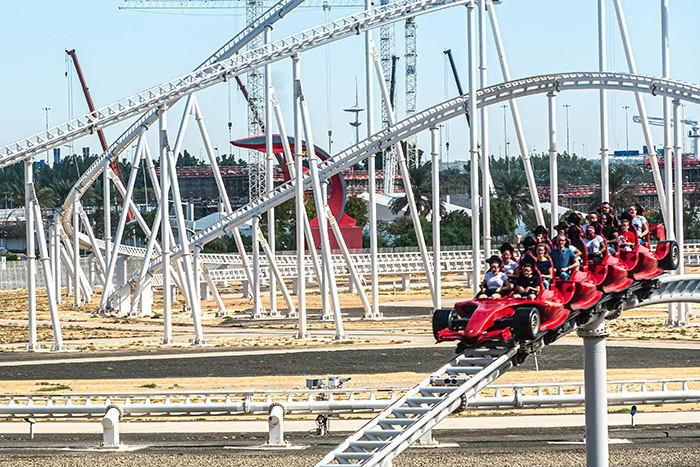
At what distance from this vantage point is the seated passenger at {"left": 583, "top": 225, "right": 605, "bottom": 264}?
16844 millimetres

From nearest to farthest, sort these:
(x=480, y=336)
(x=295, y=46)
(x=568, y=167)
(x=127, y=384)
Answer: (x=480, y=336)
(x=127, y=384)
(x=295, y=46)
(x=568, y=167)

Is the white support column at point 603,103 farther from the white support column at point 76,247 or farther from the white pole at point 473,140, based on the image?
the white support column at point 76,247

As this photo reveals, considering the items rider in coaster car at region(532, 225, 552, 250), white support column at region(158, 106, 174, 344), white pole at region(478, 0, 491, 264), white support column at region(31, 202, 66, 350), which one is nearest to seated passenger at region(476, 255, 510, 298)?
rider in coaster car at region(532, 225, 552, 250)

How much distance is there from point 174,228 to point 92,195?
51.7 feet

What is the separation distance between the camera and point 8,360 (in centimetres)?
3369

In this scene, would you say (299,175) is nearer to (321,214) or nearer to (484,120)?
(321,214)

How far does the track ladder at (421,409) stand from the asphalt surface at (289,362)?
13729 mm

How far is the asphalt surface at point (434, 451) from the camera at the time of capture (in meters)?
17.6

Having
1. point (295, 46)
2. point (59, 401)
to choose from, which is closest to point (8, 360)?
point (59, 401)

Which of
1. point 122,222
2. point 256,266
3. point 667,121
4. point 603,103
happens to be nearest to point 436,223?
point 603,103

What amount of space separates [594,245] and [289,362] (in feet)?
49.4

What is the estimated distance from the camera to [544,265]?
51.1ft

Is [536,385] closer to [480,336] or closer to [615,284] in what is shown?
[615,284]

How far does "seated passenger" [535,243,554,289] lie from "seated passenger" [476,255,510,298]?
48 cm
